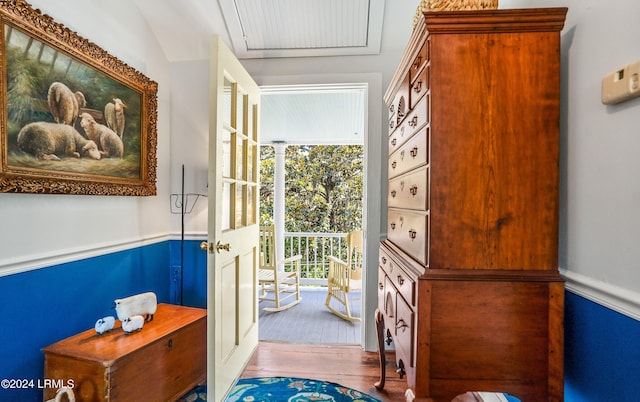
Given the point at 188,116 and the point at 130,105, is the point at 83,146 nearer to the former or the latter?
the point at 130,105

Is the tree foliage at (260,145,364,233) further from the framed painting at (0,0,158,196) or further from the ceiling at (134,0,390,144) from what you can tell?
the framed painting at (0,0,158,196)

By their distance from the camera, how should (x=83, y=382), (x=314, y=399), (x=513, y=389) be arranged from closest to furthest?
(x=513, y=389) < (x=83, y=382) < (x=314, y=399)

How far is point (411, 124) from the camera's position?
1.25 metres

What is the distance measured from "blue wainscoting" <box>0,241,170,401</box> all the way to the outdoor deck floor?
1.32 m

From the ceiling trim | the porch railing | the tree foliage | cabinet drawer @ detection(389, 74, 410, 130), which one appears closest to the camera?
cabinet drawer @ detection(389, 74, 410, 130)

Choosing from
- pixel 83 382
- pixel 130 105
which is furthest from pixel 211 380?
pixel 130 105

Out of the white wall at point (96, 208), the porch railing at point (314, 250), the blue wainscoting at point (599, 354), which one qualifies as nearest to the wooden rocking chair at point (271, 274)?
the porch railing at point (314, 250)

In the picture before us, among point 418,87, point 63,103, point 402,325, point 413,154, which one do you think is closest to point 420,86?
point 418,87

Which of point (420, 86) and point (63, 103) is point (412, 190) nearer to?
point (420, 86)

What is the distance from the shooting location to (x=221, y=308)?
1.65m

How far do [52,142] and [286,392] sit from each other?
6.25 feet

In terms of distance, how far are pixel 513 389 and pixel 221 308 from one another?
1.42 m

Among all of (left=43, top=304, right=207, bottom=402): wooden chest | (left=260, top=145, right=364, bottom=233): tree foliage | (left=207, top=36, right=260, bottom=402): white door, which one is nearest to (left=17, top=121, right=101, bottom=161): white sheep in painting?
(left=207, top=36, right=260, bottom=402): white door

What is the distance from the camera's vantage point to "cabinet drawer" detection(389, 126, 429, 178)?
106cm
